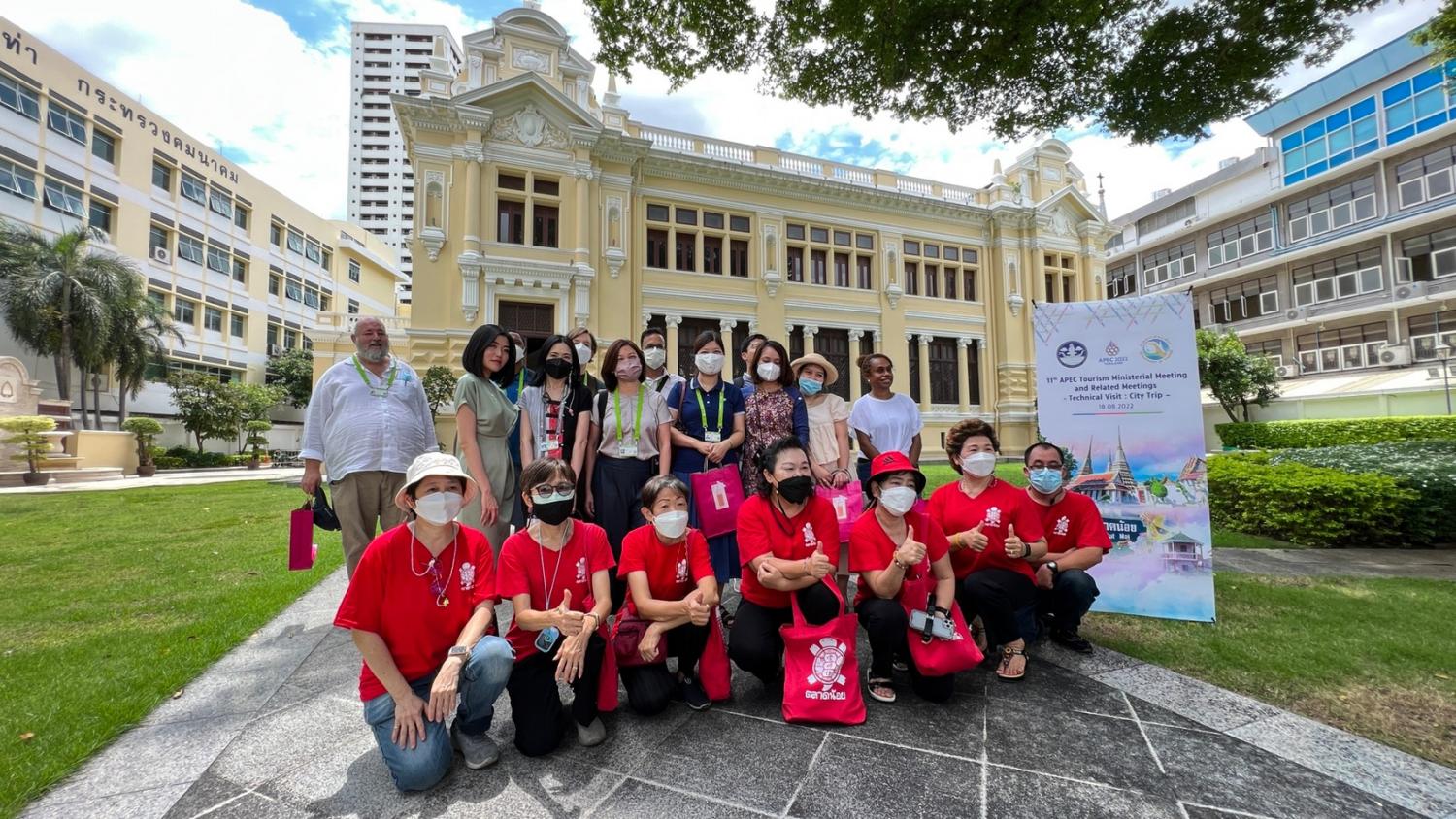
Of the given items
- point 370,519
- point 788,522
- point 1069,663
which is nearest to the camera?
point 788,522

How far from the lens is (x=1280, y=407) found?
22.5 meters

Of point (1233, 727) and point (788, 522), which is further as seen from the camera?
point (788, 522)

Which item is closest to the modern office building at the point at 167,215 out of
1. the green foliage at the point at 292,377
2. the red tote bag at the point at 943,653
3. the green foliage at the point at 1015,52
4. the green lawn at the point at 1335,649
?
the green foliage at the point at 292,377

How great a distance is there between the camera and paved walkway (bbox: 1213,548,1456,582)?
5.16 metres

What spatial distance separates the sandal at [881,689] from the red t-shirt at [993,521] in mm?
771

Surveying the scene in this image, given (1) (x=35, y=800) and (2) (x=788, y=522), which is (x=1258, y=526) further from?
(1) (x=35, y=800)

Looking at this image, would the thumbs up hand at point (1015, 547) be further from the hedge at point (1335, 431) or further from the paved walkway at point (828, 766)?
the hedge at point (1335, 431)

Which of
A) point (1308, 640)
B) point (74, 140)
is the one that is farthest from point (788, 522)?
point (74, 140)

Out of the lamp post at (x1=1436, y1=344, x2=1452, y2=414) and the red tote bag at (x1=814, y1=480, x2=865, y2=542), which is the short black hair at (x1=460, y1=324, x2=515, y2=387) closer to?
the red tote bag at (x1=814, y1=480, x2=865, y2=542)

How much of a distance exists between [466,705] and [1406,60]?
119 feet

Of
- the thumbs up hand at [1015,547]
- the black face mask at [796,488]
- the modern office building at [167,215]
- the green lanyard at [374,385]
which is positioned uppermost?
the modern office building at [167,215]

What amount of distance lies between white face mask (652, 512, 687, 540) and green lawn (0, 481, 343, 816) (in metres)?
2.33

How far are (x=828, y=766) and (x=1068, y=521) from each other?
84.8 inches

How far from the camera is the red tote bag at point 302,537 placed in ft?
11.8
